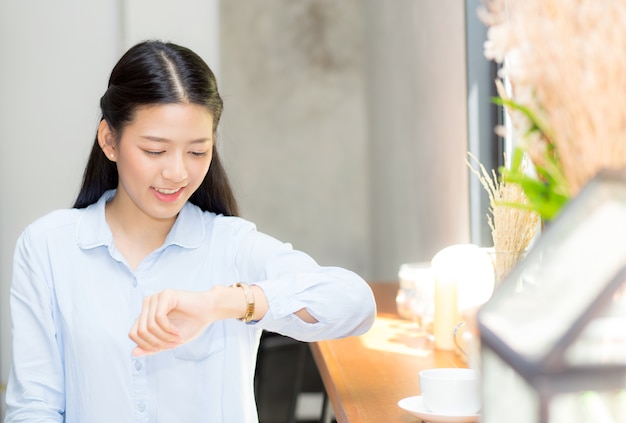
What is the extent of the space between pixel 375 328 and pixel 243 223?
0.64 metres

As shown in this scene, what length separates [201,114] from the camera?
153cm

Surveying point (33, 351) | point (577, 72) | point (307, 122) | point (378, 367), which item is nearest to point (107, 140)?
point (33, 351)

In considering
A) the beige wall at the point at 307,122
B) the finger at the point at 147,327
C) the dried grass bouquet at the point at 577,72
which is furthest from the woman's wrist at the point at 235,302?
the beige wall at the point at 307,122

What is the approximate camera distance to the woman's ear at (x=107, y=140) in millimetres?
1585

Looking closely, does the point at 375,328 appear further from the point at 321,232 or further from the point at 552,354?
the point at 321,232

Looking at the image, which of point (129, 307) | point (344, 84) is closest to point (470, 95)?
point (129, 307)

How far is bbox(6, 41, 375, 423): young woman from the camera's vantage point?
1.48m

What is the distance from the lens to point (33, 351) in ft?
5.02

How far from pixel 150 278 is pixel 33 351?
251mm

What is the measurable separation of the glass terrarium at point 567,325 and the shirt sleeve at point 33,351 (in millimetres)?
1020

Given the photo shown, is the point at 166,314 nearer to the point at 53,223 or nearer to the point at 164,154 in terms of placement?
the point at 164,154

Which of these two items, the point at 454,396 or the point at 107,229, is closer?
the point at 454,396

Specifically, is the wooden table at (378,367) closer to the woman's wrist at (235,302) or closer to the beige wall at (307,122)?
the woman's wrist at (235,302)

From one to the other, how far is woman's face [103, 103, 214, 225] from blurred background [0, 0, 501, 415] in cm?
121
